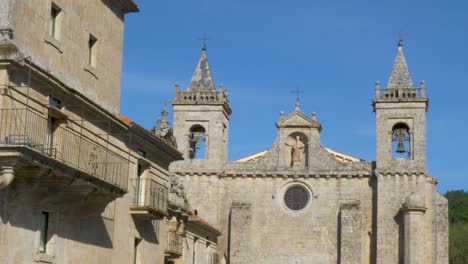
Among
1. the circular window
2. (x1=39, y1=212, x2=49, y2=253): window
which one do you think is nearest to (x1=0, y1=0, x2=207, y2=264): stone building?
(x1=39, y1=212, x2=49, y2=253): window

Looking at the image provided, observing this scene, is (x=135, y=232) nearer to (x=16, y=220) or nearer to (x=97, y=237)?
(x=97, y=237)

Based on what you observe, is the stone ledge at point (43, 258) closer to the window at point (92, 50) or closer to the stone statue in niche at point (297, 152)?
the window at point (92, 50)

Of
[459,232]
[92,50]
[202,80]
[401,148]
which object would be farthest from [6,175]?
[459,232]

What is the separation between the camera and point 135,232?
89.0ft

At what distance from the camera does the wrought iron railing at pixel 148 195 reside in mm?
27219

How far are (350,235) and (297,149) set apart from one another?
21.0 feet

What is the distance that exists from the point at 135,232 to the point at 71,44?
6.73 m

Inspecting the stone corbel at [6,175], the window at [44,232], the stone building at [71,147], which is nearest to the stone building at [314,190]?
the stone building at [71,147]

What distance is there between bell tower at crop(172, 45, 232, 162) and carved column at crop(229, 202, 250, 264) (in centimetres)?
362

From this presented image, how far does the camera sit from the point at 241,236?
50.3 m

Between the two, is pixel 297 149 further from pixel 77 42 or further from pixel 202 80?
pixel 77 42

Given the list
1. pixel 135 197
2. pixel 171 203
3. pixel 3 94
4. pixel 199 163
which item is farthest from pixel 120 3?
pixel 199 163

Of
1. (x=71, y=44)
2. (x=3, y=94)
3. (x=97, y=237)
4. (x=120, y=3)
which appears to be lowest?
(x=97, y=237)

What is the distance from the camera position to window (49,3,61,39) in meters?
22.2
